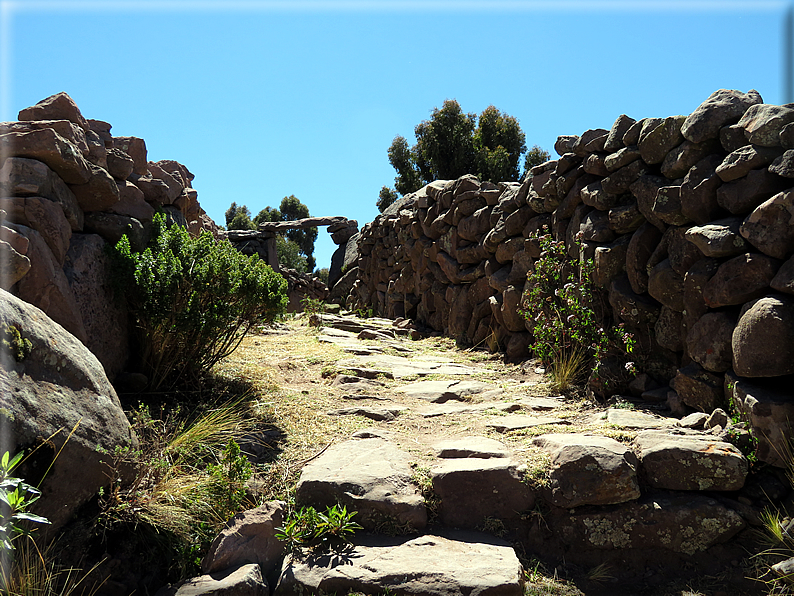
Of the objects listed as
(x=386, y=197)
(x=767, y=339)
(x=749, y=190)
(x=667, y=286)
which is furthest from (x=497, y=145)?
(x=767, y=339)

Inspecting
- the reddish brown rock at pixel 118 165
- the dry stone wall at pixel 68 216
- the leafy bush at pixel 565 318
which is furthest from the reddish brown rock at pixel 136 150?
the leafy bush at pixel 565 318

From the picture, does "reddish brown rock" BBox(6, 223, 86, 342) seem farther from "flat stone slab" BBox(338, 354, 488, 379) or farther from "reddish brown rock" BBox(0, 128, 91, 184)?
"flat stone slab" BBox(338, 354, 488, 379)

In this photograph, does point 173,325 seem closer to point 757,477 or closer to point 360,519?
point 360,519

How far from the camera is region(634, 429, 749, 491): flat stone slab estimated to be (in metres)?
2.97

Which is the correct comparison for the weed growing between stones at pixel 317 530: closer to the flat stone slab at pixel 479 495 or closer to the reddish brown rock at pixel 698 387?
the flat stone slab at pixel 479 495

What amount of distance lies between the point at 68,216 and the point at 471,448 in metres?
3.18

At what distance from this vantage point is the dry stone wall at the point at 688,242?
306 cm

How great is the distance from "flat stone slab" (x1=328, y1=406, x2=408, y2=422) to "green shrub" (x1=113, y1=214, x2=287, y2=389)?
1132mm

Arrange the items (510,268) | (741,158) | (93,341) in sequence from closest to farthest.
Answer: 1. (741,158)
2. (93,341)
3. (510,268)

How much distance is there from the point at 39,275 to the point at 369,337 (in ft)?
16.8

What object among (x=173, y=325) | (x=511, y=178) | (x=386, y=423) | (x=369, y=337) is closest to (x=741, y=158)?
(x=386, y=423)

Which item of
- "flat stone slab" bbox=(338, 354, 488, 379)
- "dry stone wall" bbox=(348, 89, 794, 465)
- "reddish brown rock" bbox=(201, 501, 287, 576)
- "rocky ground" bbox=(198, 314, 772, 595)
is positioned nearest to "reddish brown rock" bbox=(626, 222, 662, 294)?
"dry stone wall" bbox=(348, 89, 794, 465)

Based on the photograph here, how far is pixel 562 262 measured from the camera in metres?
5.43

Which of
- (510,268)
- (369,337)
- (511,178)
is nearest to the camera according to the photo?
(510,268)
